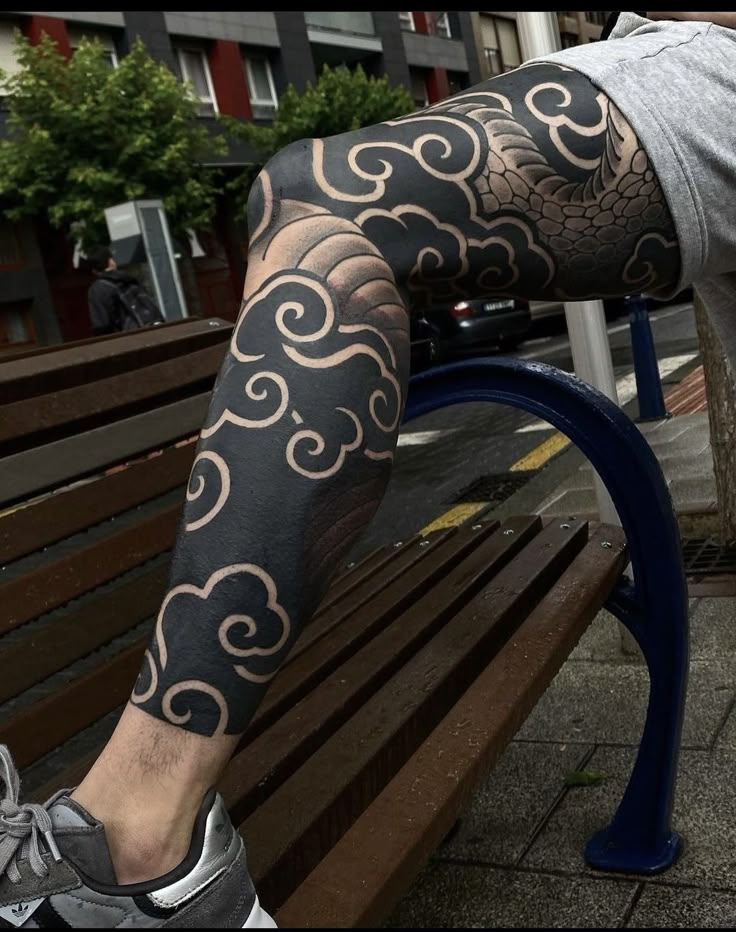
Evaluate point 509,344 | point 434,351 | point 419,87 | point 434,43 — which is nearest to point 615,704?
point 434,351

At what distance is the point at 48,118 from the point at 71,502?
21.7 meters

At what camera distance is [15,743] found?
1372 millimetres

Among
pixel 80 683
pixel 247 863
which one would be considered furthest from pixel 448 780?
pixel 80 683

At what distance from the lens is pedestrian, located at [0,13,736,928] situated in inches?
35.3

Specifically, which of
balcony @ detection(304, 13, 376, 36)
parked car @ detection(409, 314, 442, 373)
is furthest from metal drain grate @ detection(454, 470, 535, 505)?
balcony @ detection(304, 13, 376, 36)

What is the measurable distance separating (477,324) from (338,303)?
12838 mm

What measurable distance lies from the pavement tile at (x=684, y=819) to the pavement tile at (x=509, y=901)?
5 centimetres

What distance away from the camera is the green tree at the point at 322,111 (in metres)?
25.8

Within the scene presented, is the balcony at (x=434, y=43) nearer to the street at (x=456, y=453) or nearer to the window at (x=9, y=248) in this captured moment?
the window at (x=9, y=248)

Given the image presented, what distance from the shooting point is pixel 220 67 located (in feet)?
90.7

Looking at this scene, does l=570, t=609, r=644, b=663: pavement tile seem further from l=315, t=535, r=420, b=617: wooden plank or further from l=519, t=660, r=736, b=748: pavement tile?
l=315, t=535, r=420, b=617: wooden plank

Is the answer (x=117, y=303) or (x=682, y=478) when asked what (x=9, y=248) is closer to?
(x=117, y=303)

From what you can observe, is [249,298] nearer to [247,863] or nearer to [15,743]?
[247,863]

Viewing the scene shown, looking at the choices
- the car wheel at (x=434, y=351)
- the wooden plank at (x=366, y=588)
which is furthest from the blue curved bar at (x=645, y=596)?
the car wheel at (x=434, y=351)
